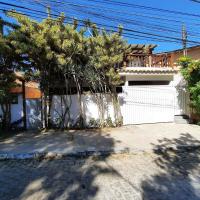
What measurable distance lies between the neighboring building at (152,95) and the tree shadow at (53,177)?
19.8ft

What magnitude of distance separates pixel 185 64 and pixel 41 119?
706 centimetres

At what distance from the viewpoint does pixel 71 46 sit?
11.2 meters

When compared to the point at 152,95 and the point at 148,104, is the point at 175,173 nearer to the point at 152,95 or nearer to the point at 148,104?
the point at 148,104

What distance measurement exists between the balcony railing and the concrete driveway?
12.8 feet

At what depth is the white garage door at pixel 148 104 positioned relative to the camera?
13781mm

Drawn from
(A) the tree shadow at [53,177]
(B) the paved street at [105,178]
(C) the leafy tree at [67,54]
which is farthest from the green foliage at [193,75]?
(A) the tree shadow at [53,177]

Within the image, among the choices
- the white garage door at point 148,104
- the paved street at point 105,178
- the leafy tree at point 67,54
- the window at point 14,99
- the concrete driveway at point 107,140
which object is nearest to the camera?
the paved street at point 105,178

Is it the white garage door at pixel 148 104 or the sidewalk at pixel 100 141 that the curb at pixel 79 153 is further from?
the white garage door at pixel 148 104

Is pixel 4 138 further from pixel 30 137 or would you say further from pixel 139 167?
pixel 139 167

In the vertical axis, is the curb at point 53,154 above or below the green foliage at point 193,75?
below

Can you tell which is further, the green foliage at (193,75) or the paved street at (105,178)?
the green foliage at (193,75)

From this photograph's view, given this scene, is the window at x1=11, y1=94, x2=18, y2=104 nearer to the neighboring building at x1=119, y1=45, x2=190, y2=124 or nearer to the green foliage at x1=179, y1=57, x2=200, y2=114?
the neighboring building at x1=119, y1=45, x2=190, y2=124

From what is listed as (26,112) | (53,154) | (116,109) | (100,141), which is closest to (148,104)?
(116,109)

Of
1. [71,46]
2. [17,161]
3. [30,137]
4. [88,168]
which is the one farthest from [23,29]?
[88,168]
